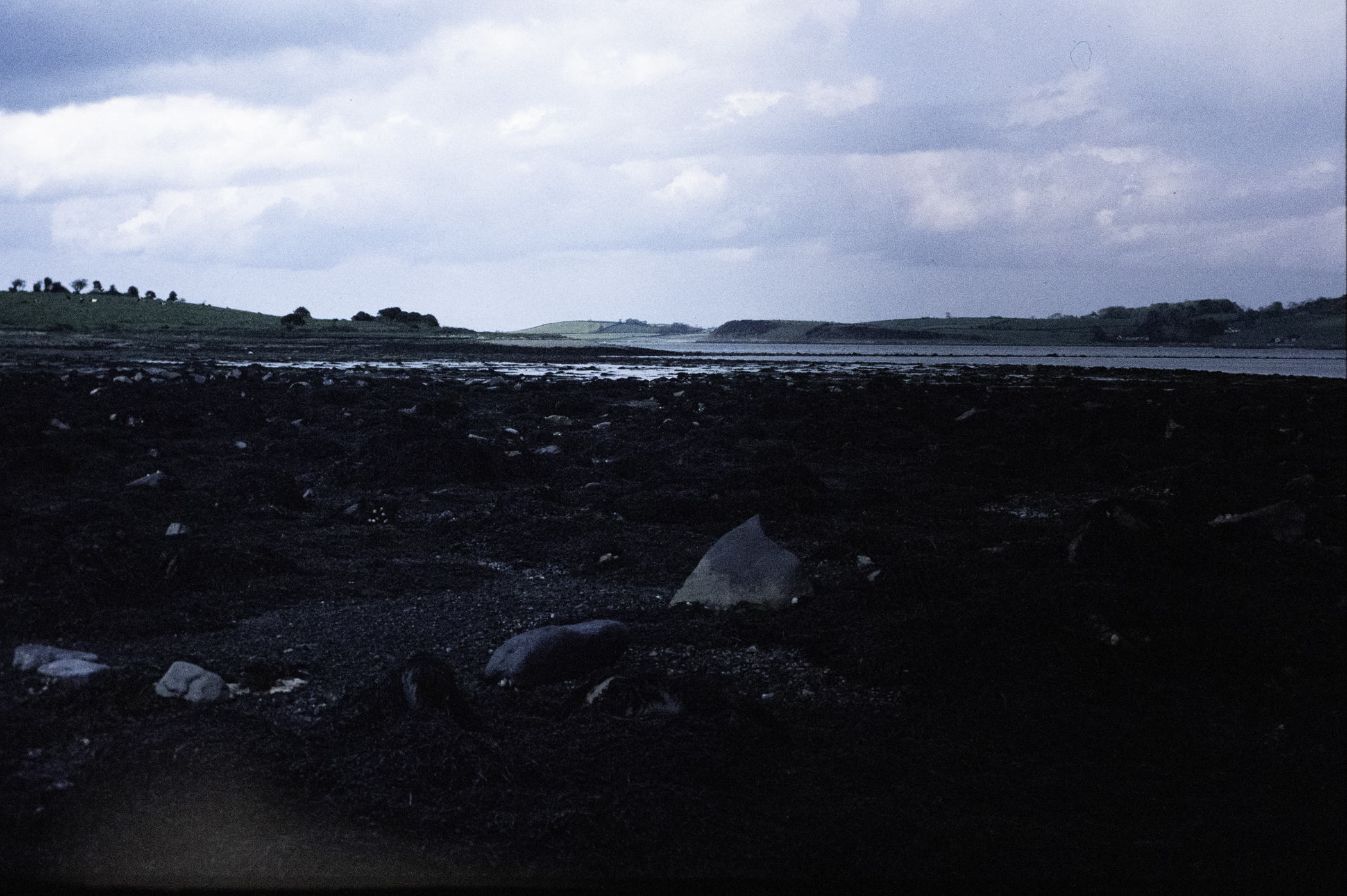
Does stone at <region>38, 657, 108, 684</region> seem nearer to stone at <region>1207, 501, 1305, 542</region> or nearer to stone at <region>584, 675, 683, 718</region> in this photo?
stone at <region>584, 675, 683, 718</region>

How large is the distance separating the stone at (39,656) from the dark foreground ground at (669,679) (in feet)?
0.23

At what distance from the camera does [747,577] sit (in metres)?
7.16

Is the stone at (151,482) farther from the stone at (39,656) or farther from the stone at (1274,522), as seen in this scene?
the stone at (1274,522)

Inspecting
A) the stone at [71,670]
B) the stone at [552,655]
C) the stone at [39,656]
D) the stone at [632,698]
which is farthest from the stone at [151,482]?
the stone at [632,698]

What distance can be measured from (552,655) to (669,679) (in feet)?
2.35

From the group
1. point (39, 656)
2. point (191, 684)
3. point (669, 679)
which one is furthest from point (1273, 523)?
point (39, 656)

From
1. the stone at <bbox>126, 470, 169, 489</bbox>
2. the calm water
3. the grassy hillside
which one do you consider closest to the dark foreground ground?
the stone at <bbox>126, 470, 169, 489</bbox>

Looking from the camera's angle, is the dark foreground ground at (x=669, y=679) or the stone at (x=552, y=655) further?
the stone at (x=552, y=655)

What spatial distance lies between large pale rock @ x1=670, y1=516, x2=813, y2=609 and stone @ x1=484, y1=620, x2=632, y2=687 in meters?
1.37

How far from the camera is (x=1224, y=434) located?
61.7 ft

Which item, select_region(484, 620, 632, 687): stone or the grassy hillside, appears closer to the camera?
select_region(484, 620, 632, 687): stone

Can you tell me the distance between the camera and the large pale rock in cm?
707

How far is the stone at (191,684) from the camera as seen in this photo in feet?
16.4

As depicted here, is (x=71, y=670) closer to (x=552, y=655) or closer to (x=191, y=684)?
(x=191, y=684)
